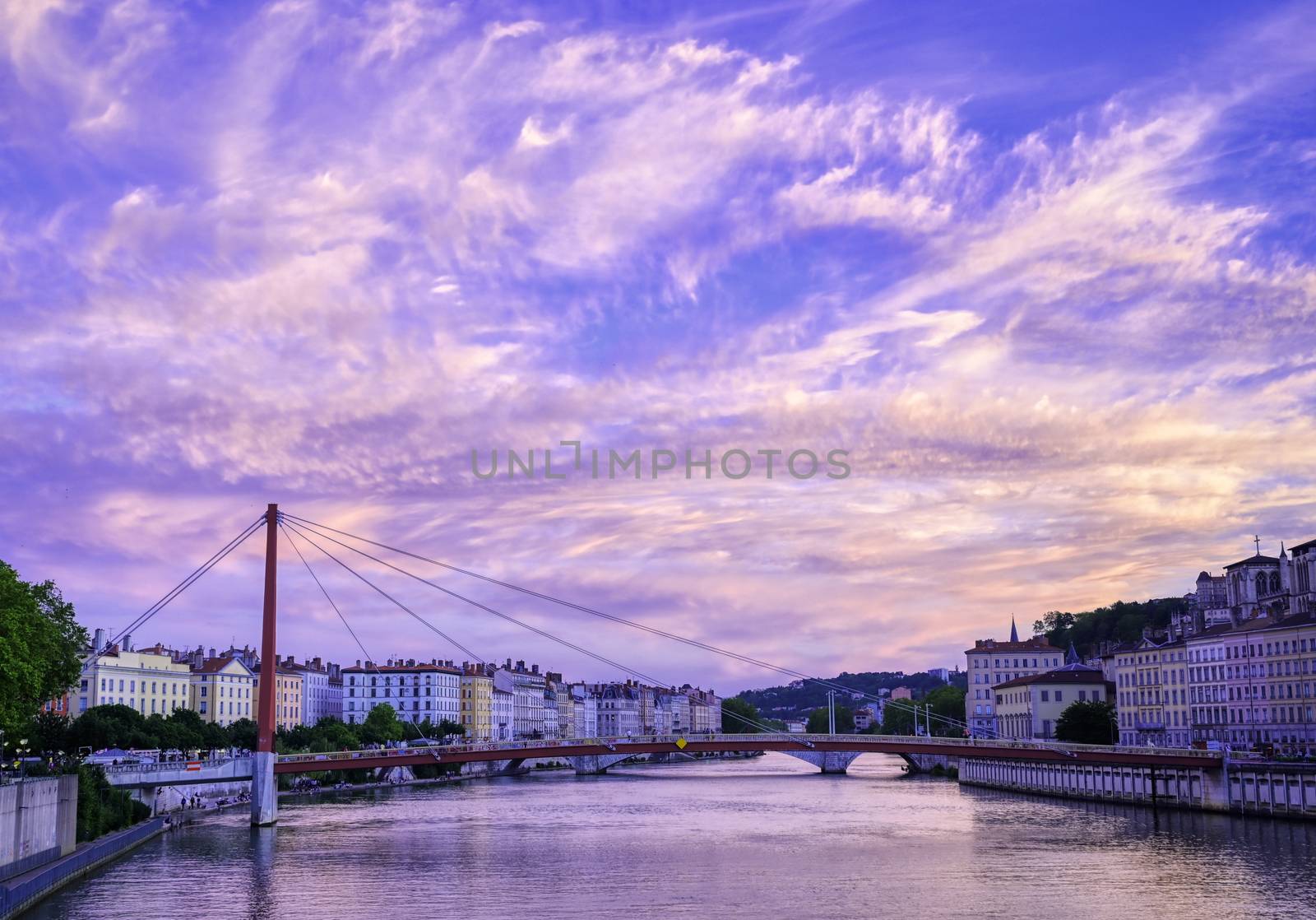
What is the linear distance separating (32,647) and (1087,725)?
271ft

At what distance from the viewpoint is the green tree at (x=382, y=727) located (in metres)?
122

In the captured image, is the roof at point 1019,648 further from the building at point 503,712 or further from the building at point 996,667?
the building at point 503,712

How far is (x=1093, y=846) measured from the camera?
176 feet

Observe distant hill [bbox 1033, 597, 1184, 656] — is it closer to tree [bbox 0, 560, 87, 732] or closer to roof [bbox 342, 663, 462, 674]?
roof [bbox 342, 663, 462, 674]

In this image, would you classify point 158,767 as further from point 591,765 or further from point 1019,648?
point 1019,648

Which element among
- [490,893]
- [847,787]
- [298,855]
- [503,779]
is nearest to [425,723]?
[503,779]

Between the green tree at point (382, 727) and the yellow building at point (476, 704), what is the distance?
44.2 metres

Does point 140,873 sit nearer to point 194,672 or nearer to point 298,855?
point 298,855

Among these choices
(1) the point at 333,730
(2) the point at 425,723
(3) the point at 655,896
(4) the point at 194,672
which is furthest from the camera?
A: (2) the point at 425,723

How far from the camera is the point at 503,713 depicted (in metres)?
188

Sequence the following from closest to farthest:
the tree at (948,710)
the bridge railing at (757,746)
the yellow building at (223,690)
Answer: the bridge railing at (757,746)
the yellow building at (223,690)
the tree at (948,710)

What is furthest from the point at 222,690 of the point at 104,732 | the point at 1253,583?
the point at 1253,583

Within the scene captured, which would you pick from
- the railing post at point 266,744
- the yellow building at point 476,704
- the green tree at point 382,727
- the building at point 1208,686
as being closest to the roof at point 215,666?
the green tree at point 382,727

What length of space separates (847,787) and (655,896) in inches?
2480
